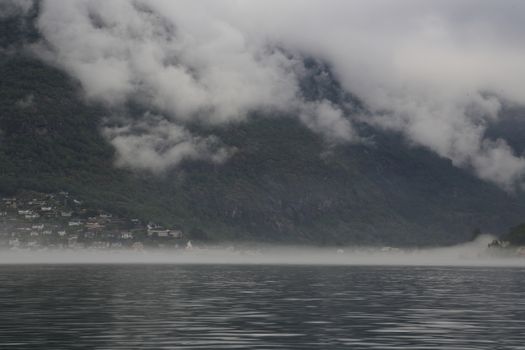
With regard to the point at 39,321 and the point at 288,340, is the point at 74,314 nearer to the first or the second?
the point at 39,321

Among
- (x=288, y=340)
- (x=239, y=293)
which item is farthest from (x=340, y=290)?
(x=288, y=340)

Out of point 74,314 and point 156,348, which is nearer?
point 156,348

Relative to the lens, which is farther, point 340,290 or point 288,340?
point 340,290

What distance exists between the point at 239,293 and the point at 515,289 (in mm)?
35242

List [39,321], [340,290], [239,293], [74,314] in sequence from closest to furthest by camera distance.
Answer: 1. [39,321]
2. [74,314]
3. [239,293]
4. [340,290]

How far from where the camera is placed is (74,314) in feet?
258

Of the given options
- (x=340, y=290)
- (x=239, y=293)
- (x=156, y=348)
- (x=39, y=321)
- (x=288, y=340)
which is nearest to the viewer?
(x=156, y=348)

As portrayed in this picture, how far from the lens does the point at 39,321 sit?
72.2m

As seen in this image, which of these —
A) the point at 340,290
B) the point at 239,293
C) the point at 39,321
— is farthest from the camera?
the point at 340,290

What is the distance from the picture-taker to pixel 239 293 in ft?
360

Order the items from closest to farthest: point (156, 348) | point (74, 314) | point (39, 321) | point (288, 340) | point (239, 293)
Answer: point (156, 348), point (288, 340), point (39, 321), point (74, 314), point (239, 293)

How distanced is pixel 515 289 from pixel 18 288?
191ft

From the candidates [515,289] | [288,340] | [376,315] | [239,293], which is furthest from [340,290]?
[288,340]

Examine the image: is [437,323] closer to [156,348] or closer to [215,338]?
[215,338]
